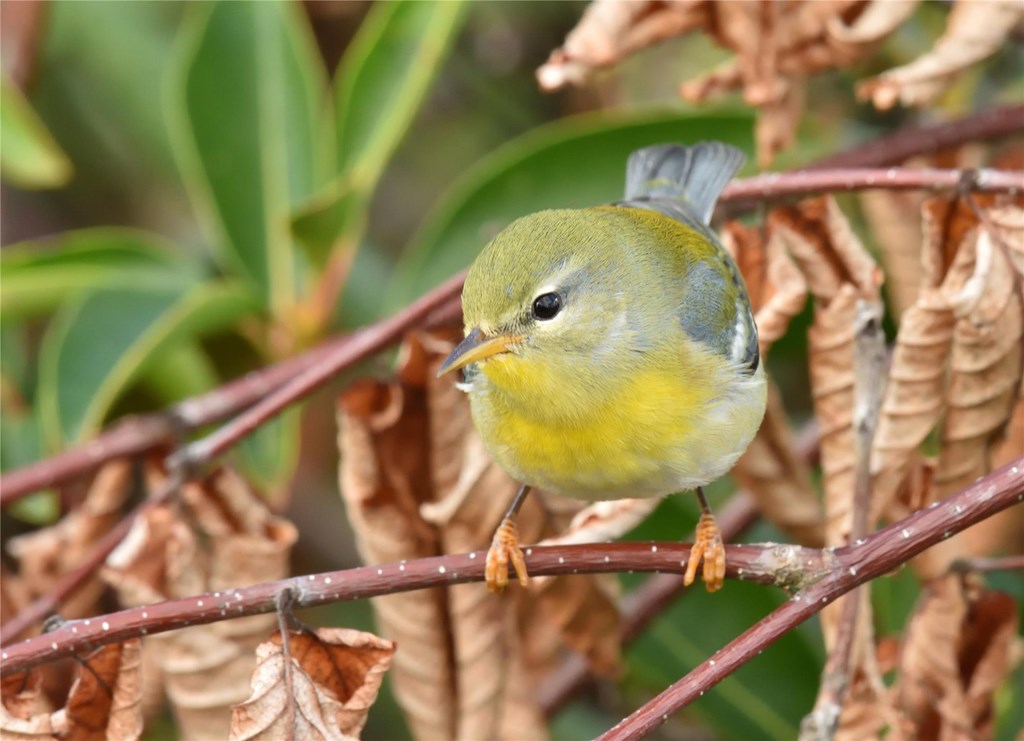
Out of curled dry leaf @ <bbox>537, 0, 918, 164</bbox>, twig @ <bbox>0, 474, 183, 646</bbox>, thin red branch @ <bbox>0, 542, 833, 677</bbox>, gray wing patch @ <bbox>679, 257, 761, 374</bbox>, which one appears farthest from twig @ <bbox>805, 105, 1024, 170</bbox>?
twig @ <bbox>0, 474, 183, 646</bbox>

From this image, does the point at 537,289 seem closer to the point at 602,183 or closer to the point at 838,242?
the point at 838,242

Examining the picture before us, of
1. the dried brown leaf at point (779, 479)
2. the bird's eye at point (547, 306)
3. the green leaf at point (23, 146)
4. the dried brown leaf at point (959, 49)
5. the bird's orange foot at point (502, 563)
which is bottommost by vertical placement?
the dried brown leaf at point (779, 479)

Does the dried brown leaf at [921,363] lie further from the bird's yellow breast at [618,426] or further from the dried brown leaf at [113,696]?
→ the dried brown leaf at [113,696]

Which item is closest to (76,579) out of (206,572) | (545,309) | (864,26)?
(206,572)

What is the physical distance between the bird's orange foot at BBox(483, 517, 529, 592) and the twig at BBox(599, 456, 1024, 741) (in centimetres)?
34

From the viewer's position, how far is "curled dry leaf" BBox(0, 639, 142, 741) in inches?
76.5

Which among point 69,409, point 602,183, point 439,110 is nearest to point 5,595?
point 69,409

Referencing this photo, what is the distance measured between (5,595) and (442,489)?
3.15 ft

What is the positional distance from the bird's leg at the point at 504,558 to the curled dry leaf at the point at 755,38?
2.77 ft

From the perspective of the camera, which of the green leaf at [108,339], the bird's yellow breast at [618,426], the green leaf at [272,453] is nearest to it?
the bird's yellow breast at [618,426]

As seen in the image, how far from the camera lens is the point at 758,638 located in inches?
69.6

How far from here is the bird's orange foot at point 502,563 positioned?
2.02 m

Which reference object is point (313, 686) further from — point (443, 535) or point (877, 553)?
point (877, 553)

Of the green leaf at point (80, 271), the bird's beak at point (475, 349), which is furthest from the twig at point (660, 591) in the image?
the green leaf at point (80, 271)
